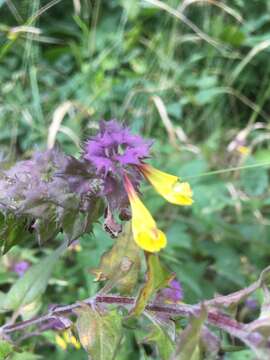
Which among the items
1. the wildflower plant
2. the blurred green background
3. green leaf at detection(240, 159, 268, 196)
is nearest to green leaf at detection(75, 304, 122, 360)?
the wildflower plant

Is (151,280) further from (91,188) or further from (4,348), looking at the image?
(4,348)

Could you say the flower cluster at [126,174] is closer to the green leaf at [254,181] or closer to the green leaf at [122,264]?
the green leaf at [122,264]

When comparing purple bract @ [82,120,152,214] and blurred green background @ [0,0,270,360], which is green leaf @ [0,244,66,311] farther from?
blurred green background @ [0,0,270,360]

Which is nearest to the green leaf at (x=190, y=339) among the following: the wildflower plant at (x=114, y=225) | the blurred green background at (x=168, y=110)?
the wildflower plant at (x=114, y=225)

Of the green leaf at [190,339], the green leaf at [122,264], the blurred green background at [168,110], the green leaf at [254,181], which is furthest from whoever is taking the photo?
the green leaf at [254,181]

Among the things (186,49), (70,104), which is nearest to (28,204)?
(70,104)

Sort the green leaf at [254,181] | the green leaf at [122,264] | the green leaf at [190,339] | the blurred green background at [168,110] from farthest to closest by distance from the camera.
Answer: the green leaf at [254,181] → the blurred green background at [168,110] → the green leaf at [122,264] → the green leaf at [190,339]

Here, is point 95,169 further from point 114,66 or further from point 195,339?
point 114,66
